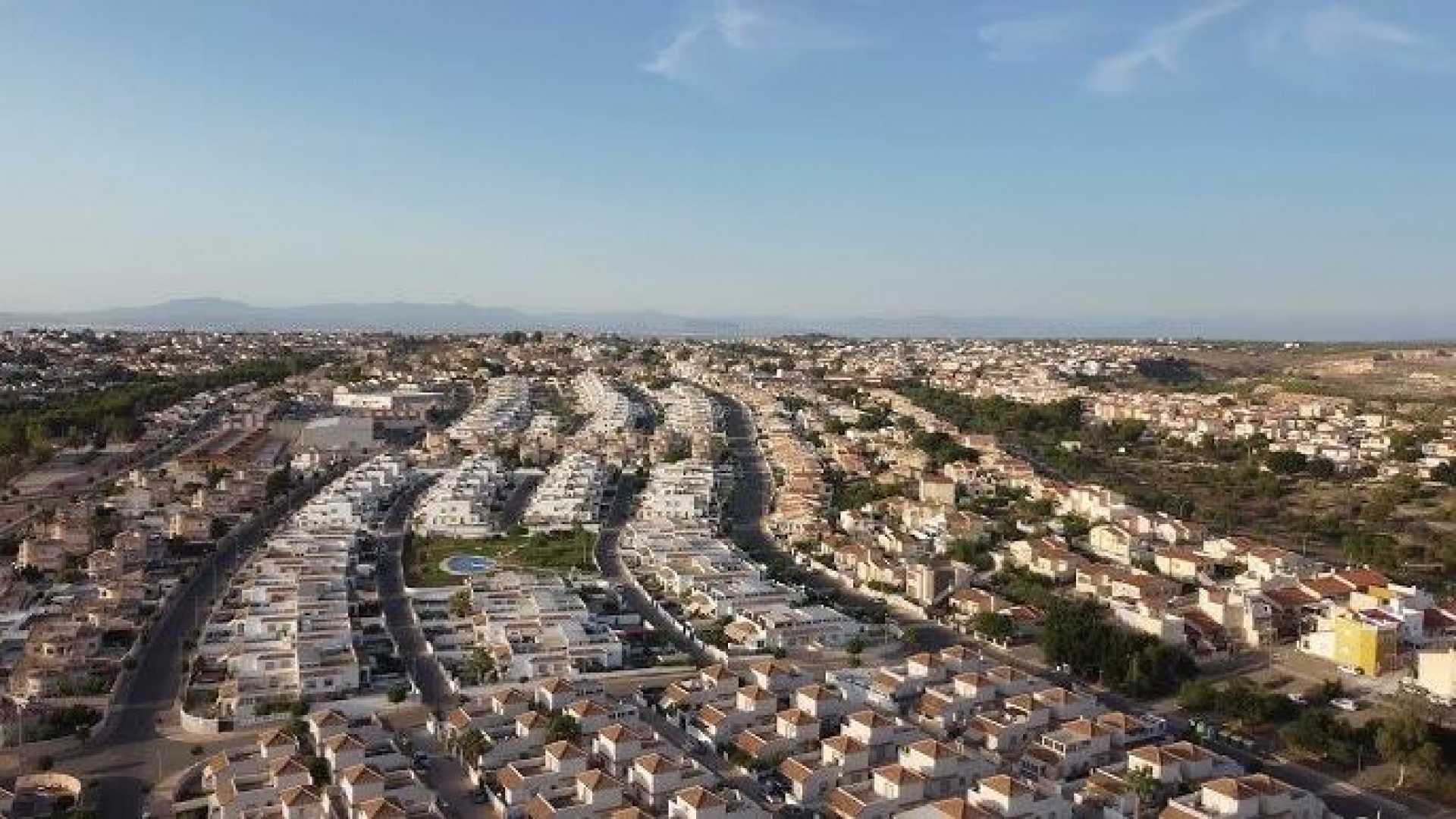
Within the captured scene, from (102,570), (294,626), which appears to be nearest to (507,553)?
(294,626)

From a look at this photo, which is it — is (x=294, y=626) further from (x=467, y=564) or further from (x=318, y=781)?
(x=318, y=781)

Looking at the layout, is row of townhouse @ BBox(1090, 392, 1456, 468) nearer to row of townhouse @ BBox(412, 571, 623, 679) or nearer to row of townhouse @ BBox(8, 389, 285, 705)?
row of townhouse @ BBox(412, 571, 623, 679)

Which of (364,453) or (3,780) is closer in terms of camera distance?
(3,780)

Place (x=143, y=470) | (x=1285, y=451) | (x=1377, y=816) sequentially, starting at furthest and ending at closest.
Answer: (x=1285, y=451), (x=143, y=470), (x=1377, y=816)

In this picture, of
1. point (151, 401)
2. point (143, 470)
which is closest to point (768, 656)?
point (143, 470)

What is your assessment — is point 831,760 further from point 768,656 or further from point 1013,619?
point 1013,619

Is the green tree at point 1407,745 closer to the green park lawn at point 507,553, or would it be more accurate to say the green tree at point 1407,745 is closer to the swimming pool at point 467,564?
the green park lawn at point 507,553

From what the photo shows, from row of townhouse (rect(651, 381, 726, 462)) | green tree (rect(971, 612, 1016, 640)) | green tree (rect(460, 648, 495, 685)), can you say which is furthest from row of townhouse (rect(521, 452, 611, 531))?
green tree (rect(971, 612, 1016, 640))
